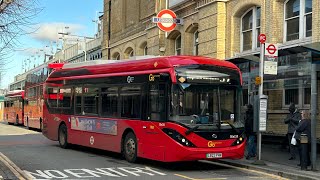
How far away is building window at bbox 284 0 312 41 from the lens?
56.1 ft

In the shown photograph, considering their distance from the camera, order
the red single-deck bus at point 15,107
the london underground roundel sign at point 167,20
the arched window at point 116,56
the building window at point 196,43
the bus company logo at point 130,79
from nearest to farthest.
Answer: the bus company logo at point 130,79 < the london underground roundel sign at point 167,20 < the building window at point 196,43 < the arched window at point 116,56 < the red single-deck bus at point 15,107

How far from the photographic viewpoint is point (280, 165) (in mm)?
12906

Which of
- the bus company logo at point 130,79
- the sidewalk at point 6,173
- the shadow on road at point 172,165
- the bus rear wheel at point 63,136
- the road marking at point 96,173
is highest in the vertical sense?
the bus company logo at point 130,79

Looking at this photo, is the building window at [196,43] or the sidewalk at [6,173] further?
the building window at [196,43]

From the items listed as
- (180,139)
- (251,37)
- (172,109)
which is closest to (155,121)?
(172,109)

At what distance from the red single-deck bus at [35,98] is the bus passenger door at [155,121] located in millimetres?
15848

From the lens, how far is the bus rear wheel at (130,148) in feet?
44.1

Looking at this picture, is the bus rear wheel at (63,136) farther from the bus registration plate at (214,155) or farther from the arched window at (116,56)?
the arched window at (116,56)

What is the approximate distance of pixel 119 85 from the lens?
14.4 metres

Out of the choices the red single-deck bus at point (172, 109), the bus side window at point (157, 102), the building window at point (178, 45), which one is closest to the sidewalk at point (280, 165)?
the red single-deck bus at point (172, 109)

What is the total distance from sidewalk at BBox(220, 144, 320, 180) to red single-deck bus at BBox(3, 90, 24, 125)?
26.1 metres

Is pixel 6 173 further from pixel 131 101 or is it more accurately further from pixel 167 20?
pixel 167 20

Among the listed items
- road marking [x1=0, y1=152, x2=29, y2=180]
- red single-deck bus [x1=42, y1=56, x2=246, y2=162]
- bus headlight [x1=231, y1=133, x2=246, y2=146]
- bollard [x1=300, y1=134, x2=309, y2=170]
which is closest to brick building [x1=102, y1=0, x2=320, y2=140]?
bollard [x1=300, y1=134, x2=309, y2=170]

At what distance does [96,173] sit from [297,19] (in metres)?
10.3
